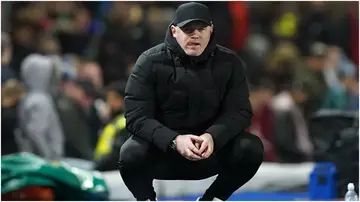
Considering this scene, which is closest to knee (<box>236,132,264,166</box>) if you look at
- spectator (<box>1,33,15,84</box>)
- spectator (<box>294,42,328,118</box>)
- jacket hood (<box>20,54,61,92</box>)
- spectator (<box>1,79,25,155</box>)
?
spectator (<box>1,33,15,84</box>)

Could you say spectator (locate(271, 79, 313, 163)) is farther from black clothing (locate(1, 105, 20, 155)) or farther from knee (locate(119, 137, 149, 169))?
knee (locate(119, 137, 149, 169))

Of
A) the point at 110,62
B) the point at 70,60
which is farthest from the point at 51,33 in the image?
the point at 110,62

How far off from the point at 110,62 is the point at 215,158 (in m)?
3.92

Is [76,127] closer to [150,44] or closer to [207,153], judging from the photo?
[150,44]

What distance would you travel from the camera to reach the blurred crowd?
24.6ft

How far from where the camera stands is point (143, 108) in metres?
4.14

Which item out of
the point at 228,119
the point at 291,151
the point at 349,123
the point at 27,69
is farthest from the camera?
the point at 291,151

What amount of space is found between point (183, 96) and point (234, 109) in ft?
0.68

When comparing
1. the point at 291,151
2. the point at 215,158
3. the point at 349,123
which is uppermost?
the point at 215,158

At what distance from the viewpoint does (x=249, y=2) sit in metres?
9.71

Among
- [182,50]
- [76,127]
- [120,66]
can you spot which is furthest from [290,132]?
[182,50]

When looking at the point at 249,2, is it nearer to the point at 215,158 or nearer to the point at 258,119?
the point at 258,119

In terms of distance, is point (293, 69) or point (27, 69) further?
point (293, 69)

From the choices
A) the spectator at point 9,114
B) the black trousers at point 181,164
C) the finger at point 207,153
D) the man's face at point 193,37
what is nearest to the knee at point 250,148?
the black trousers at point 181,164
